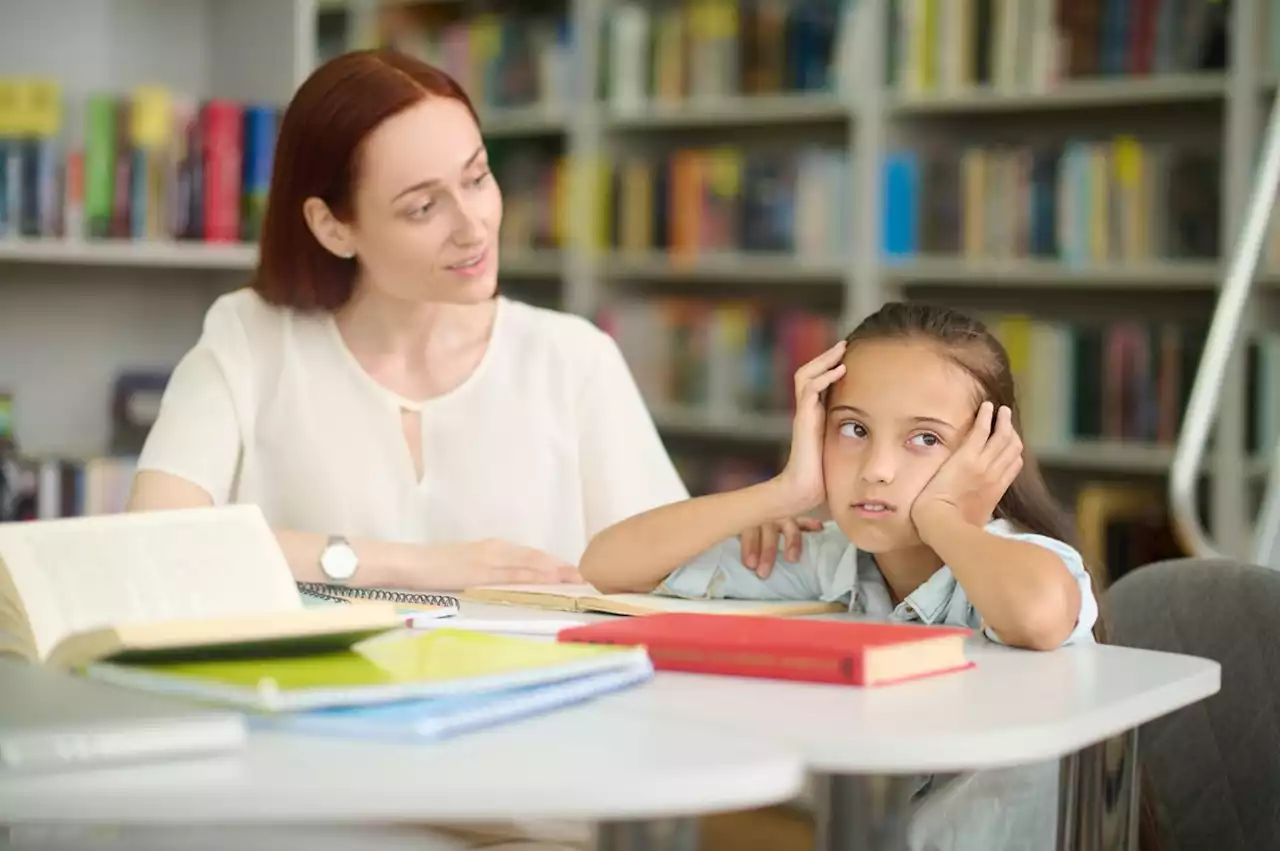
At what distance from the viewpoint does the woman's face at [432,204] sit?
199 cm

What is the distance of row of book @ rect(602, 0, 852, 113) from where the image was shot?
417 centimetres

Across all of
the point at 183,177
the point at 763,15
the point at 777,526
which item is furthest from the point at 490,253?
the point at 763,15

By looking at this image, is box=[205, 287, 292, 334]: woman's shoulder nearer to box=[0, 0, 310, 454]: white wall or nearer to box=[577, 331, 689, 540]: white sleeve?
box=[577, 331, 689, 540]: white sleeve

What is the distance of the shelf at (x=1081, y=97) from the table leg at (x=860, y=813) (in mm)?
2748

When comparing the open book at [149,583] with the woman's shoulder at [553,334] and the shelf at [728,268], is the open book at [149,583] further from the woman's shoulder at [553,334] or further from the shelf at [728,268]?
the shelf at [728,268]

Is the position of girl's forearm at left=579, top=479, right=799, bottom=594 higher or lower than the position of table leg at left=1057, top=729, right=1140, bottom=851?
higher

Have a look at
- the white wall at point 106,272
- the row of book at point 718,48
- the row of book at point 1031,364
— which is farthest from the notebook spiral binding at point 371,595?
the row of book at point 718,48

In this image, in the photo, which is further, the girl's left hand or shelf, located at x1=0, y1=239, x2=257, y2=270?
shelf, located at x1=0, y1=239, x2=257, y2=270

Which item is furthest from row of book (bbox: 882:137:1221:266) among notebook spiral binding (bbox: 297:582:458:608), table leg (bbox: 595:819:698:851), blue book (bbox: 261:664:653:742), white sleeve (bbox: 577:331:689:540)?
table leg (bbox: 595:819:698:851)

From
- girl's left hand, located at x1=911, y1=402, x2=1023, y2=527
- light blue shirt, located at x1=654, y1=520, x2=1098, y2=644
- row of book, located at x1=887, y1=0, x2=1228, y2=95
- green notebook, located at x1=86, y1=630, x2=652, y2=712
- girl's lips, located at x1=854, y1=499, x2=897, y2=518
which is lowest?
light blue shirt, located at x1=654, y1=520, x2=1098, y2=644

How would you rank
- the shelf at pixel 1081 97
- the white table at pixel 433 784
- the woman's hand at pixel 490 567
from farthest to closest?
the shelf at pixel 1081 97 → the woman's hand at pixel 490 567 → the white table at pixel 433 784

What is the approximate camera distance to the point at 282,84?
324 centimetres

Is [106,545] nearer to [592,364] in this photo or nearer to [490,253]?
[490,253]

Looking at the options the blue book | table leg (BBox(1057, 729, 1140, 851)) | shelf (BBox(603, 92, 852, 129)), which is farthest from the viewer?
shelf (BBox(603, 92, 852, 129))
